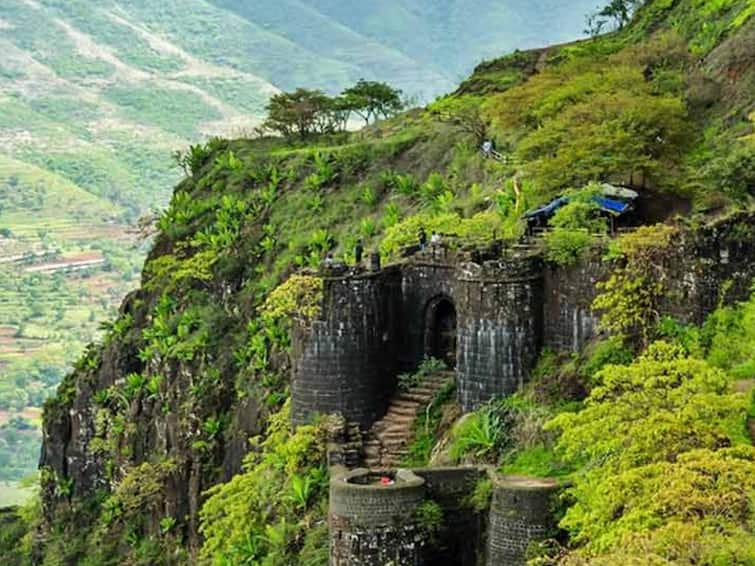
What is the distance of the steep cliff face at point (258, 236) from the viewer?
4303cm

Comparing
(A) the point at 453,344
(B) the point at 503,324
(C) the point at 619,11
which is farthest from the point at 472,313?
(C) the point at 619,11

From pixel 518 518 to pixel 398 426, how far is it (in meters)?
8.27

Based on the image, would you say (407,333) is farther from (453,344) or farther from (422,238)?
(422,238)

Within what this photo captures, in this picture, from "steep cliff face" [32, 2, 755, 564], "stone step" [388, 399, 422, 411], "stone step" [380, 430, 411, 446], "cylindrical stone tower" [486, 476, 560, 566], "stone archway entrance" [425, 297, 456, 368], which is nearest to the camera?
"cylindrical stone tower" [486, 476, 560, 566]

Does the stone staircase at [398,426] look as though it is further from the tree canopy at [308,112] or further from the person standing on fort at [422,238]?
the tree canopy at [308,112]

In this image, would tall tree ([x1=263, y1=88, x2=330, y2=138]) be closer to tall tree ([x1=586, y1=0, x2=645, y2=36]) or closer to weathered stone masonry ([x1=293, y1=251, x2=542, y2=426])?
tall tree ([x1=586, y1=0, x2=645, y2=36])

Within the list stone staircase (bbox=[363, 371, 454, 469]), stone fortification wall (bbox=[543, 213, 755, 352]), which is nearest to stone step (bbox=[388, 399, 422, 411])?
stone staircase (bbox=[363, 371, 454, 469])

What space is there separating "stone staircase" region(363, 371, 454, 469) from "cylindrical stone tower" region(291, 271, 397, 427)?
0.42 meters

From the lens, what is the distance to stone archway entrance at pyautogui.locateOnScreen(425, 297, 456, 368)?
37906mm

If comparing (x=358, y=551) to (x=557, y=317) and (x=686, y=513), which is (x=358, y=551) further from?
(x=686, y=513)

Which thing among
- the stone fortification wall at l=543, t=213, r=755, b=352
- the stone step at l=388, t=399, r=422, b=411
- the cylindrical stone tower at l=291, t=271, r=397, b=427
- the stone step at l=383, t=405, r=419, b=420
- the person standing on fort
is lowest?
the stone step at l=383, t=405, r=419, b=420

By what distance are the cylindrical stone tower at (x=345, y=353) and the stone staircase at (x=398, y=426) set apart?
42 centimetres

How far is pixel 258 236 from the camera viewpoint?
5722 cm

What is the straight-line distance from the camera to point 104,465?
58688 mm
